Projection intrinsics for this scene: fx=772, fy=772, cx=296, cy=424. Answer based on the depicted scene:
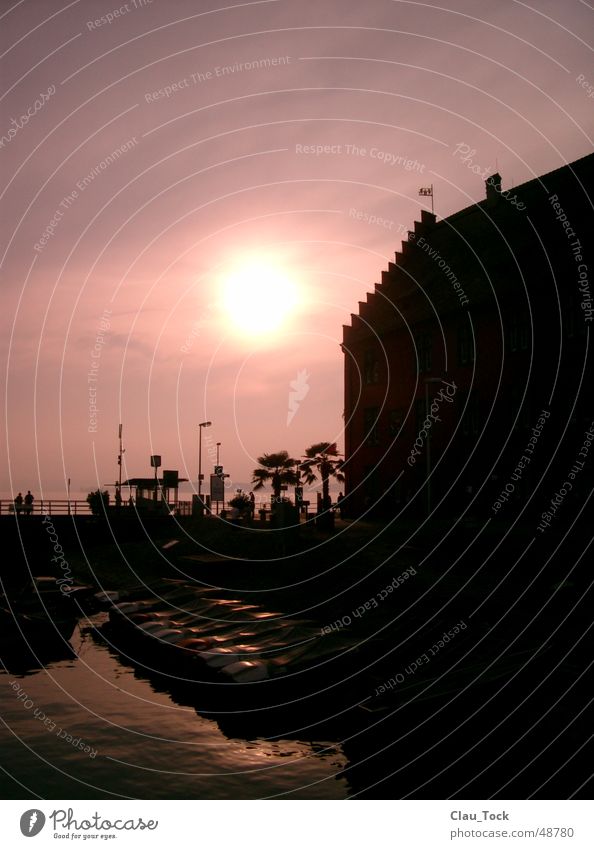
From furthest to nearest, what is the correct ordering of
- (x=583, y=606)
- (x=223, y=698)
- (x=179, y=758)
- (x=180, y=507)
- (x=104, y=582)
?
(x=180, y=507)
(x=104, y=582)
(x=583, y=606)
(x=223, y=698)
(x=179, y=758)

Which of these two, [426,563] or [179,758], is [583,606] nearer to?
[426,563]

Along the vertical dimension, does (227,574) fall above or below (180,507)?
below

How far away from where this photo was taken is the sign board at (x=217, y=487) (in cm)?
6588

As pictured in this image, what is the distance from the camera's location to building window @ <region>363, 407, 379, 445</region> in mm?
62562

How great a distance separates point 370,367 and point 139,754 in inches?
1845

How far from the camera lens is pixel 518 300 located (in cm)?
4809

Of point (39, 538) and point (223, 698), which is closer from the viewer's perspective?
point (223, 698)

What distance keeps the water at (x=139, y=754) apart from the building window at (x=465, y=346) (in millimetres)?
32057

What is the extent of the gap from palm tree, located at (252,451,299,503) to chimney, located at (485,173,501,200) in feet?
87.5

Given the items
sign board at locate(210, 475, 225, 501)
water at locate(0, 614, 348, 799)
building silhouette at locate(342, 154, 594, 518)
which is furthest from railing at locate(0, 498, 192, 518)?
water at locate(0, 614, 348, 799)

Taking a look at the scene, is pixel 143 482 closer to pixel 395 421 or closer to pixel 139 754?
pixel 395 421
